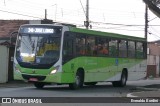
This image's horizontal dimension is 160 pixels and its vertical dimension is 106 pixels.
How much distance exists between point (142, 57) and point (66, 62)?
441 inches

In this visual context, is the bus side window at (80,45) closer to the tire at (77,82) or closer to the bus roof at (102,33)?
the bus roof at (102,33)

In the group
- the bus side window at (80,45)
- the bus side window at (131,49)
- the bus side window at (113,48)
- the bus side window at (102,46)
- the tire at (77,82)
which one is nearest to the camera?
the tire at (77,82)

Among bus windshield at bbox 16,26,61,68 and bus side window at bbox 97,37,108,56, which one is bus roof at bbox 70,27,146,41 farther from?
bus windshield at bbox 16,26,61,68

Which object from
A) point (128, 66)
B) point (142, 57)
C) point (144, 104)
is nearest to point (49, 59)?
point (144, 104)

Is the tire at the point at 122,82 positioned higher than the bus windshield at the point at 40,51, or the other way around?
the bus windshield at the point at 40,51

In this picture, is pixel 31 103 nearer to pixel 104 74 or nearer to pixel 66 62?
pixel 66 62

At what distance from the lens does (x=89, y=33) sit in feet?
84.2

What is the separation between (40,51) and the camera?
23.0m

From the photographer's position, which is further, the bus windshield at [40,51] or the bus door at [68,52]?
the bus door at [68,52]

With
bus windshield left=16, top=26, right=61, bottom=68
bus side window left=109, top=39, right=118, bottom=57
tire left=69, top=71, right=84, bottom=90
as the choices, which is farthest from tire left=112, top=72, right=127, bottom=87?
bus windshield left=16, top=26, right=61, bottom=68

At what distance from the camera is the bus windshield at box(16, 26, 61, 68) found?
22.9 m

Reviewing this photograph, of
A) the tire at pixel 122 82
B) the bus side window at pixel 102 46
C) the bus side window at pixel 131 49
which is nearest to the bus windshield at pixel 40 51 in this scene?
the bus side window at pixel 102 46

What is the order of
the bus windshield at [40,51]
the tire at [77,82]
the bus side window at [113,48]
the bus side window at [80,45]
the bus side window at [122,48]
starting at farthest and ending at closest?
1. the bus side window at [122,48]
2. the bus side window at [113,48]
3. the bus side window at [80,45]
4. the tire at [77,82]
5. the bus windshield at [40,51]

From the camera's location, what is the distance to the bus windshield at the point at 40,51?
902 inches
